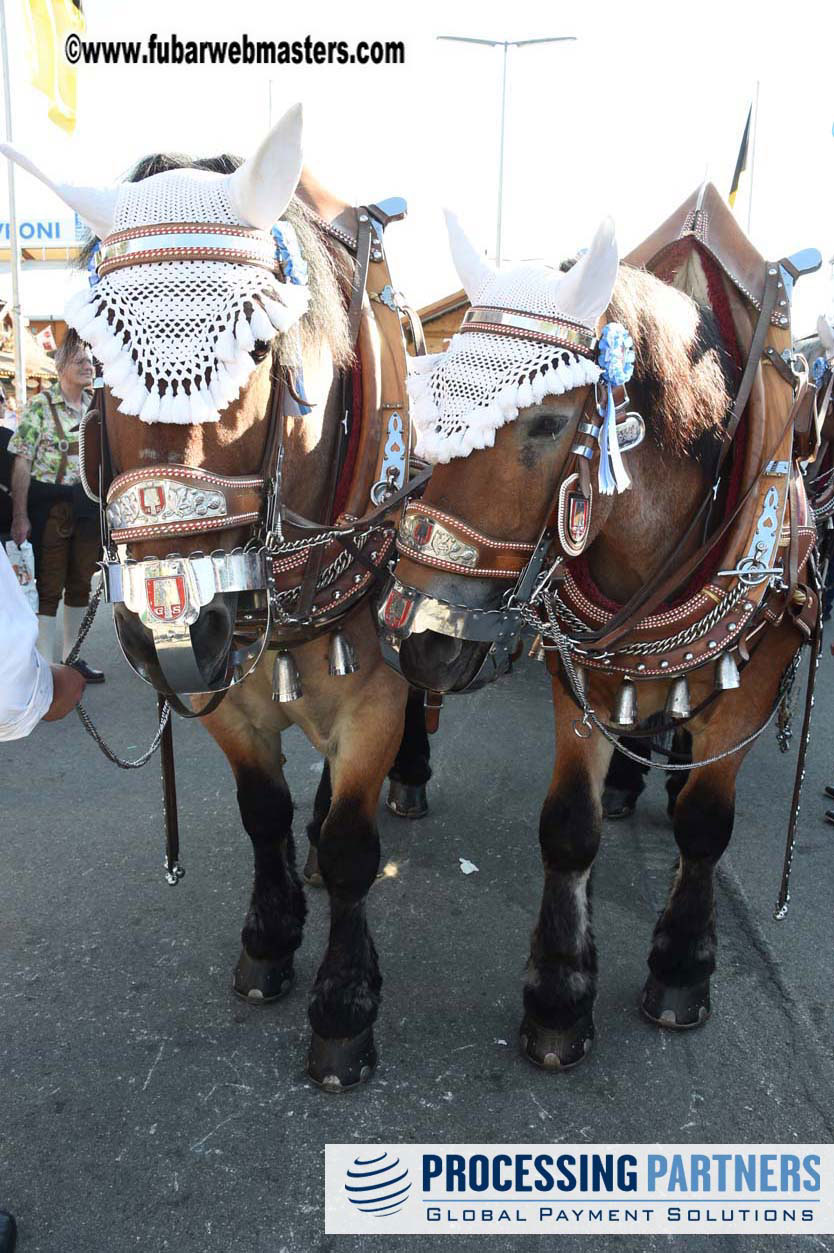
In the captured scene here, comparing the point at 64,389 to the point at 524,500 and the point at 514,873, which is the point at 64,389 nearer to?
the point at 514,873

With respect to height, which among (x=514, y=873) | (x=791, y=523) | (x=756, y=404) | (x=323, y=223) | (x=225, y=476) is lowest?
(x=514, y=873)

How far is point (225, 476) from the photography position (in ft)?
5.22

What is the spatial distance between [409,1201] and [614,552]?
148cm

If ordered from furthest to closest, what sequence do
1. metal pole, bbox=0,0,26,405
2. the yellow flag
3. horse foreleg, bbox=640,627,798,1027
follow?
metal pole, bbox=0,0,26,405 → the yellow flag → horse foreleg, bbox=640,627,798,1027

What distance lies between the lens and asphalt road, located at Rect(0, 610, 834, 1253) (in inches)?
73.2

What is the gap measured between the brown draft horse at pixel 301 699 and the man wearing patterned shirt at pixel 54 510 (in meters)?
2.71

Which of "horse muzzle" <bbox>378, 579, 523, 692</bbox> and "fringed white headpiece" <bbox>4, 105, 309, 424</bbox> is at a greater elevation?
"fringed white headpiece" <bbox>4, 105, 309, 424</bbox>

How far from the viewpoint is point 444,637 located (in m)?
1.73

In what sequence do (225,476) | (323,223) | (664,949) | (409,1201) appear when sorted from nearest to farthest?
(225,476) → (409,1201) → (323,223) → (664,949)

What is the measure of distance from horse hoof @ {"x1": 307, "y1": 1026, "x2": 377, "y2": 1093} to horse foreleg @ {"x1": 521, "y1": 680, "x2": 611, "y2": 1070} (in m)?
0.42

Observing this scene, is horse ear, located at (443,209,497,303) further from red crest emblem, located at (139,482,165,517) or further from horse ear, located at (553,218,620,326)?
red crest emblem, located at (139,482,165,517)

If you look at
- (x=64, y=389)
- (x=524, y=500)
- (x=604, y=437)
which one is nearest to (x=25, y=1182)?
(x=524, y=500)

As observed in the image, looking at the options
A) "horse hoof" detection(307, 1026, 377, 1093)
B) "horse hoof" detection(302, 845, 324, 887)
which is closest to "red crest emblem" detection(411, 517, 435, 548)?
"horse hoof" detection(307, 1026, 377, 1093)

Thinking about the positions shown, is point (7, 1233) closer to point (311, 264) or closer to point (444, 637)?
point (444, 637)
